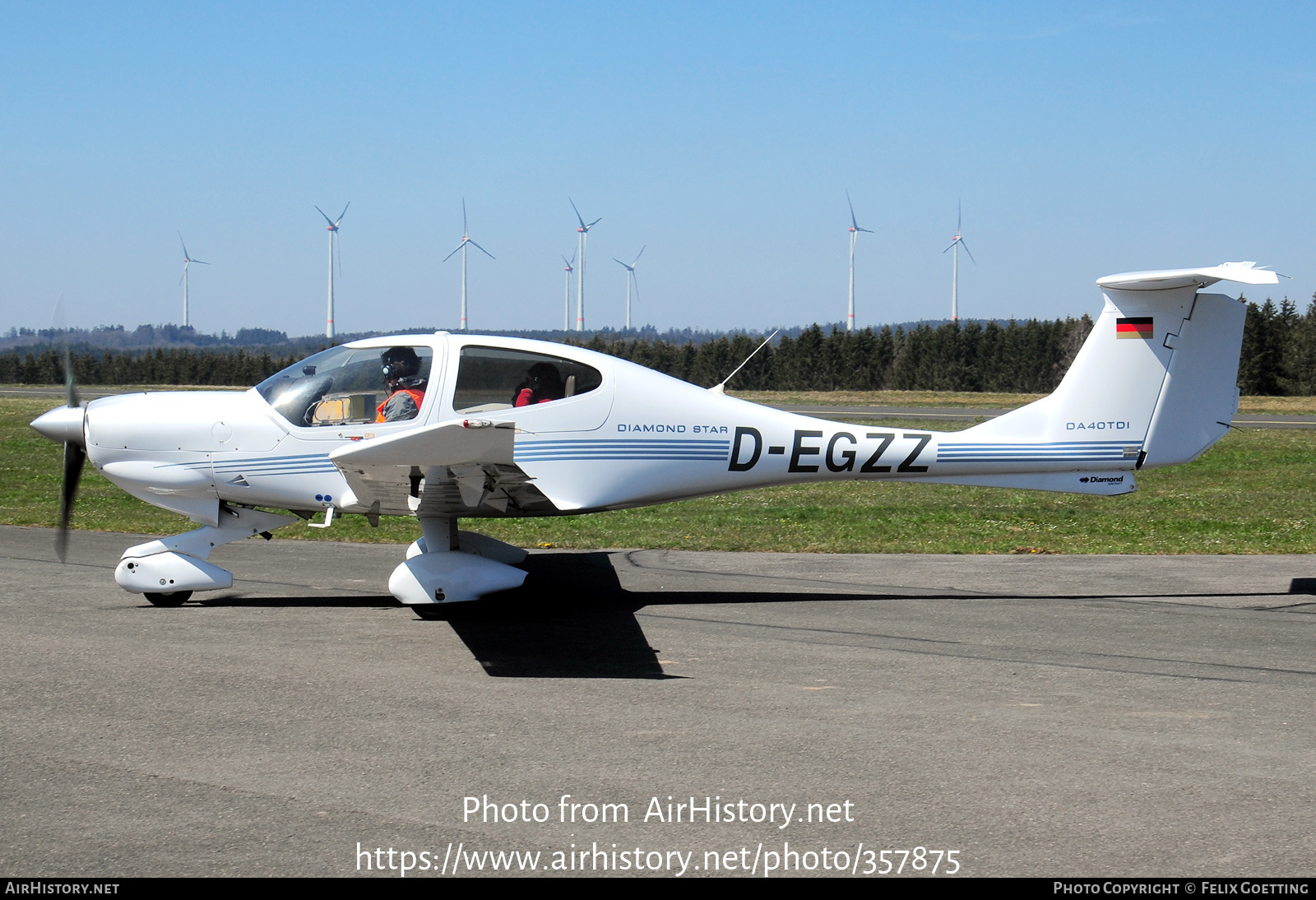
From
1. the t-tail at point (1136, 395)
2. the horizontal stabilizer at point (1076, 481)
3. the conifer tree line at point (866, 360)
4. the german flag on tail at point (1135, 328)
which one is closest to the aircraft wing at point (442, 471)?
the horizontal stabilizer at point (1076, 481)

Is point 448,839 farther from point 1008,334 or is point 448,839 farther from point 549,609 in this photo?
point 1008,334

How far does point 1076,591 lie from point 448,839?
7353 mm

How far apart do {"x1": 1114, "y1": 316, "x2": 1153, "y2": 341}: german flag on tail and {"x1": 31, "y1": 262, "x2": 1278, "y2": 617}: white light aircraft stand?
0.04ft

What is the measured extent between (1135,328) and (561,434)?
5123mm

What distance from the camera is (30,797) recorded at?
4.77 metres

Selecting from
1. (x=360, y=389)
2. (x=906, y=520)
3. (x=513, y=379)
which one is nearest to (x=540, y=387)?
(x=513, y=379)

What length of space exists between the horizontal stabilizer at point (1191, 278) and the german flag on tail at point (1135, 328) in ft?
0.92

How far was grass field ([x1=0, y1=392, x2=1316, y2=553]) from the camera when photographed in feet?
42.8

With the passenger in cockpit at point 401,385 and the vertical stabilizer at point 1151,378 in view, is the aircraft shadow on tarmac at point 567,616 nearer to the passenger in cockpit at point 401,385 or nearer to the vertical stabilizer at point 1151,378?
the vertical stabilizer at point 1151,378

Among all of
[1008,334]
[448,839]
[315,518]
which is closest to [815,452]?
[448,839]

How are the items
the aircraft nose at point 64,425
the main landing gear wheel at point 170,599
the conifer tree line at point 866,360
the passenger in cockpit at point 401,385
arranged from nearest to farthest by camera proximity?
1. the passenger in cockpit at point 401,385
2. the main landing gear wheel at point 170,599
3. the aircraft nose at point 64,425
4. the conifer tree line at point 866,360

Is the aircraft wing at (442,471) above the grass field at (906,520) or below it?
above

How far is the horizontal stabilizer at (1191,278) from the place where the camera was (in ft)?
28.8

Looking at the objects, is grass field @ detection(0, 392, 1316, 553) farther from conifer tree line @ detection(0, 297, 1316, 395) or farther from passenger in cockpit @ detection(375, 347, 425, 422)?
conifer tree line @ detection(0, 297, 1316, 395)
